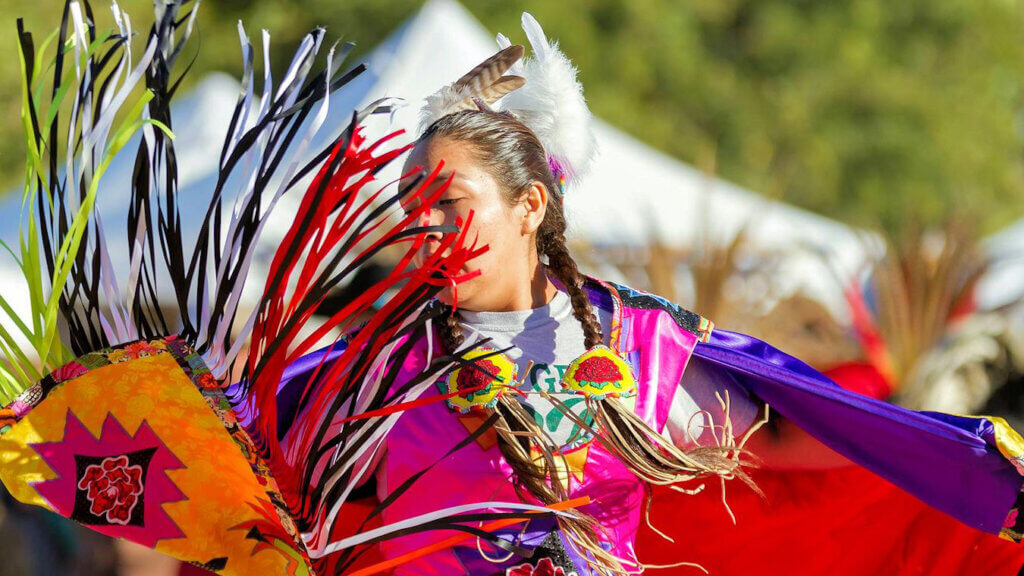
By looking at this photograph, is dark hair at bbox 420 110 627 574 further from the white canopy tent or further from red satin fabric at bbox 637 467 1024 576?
the white canopy tent

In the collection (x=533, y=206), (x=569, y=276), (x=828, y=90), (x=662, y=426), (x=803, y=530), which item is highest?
(x=533, y=206)

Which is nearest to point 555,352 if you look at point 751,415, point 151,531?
point 751,415

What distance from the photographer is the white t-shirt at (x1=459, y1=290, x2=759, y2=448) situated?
190cm

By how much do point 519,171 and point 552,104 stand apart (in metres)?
0.20

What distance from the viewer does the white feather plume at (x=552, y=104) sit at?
2051 mm

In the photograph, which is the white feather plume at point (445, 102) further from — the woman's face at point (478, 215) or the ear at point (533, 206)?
the ear at point (533, 206)

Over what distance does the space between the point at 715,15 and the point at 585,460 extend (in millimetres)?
16715

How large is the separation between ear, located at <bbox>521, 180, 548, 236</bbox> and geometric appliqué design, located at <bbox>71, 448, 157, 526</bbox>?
0.69 metres

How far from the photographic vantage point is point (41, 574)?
135 inches

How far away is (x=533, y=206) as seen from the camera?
6.40 feet

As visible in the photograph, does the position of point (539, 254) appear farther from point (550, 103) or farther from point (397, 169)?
point (397, 169)

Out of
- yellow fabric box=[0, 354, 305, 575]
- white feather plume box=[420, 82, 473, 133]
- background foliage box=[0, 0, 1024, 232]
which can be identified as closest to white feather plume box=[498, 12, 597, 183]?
white feather plume box=[420, 82, 473, 133]

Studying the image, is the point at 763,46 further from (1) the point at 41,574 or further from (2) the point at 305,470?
(2) the point at 305,470

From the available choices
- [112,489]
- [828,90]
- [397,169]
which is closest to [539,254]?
[112,489]
